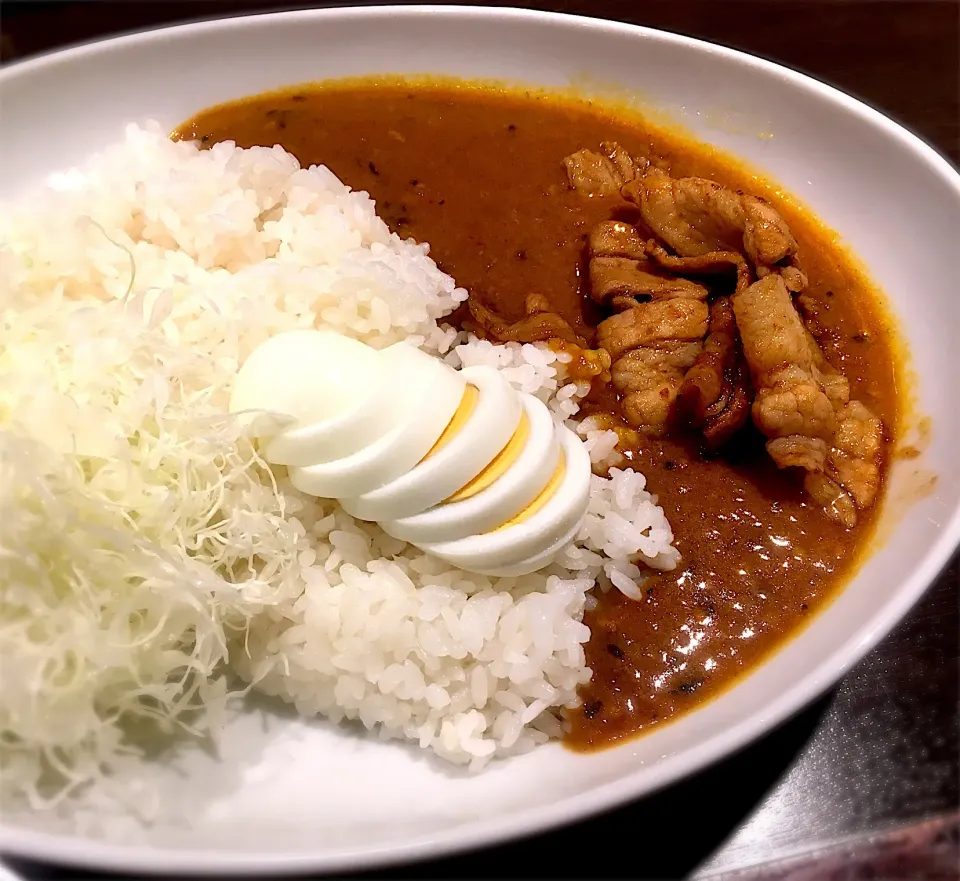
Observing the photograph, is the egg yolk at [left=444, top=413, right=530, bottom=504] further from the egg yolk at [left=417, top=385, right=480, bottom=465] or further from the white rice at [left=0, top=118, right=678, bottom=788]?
the white rice at [left=0, top=118, right=678, bottom=788]

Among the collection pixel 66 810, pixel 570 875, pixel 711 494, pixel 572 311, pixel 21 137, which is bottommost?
pixel 570 875

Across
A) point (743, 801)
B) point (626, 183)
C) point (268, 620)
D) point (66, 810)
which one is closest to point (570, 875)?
point (743, 801)

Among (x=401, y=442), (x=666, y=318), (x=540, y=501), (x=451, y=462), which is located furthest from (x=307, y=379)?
(x=666, y=318)

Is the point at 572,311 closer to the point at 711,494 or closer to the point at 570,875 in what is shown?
the point at 711,494

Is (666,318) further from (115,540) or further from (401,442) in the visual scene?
(115,540)

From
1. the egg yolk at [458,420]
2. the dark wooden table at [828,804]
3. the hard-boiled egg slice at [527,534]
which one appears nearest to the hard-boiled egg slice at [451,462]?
the egg yolk at [458,420]
